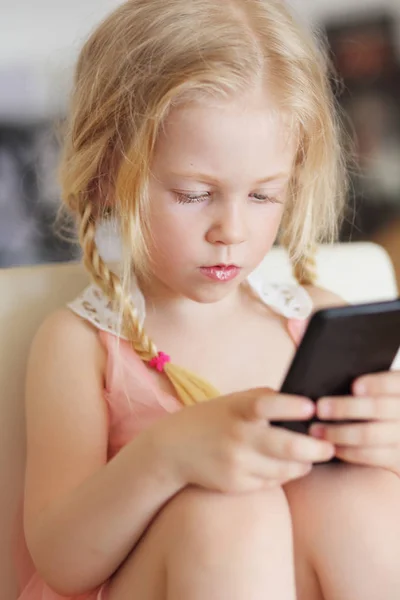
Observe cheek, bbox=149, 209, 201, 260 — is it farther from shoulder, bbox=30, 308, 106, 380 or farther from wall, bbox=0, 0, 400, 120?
wall, bbox=0, 0, 400, 120

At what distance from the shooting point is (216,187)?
65 centimetres

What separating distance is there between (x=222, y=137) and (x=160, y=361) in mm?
232

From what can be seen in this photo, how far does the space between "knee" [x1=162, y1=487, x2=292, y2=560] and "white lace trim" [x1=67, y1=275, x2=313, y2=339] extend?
23 centimetres

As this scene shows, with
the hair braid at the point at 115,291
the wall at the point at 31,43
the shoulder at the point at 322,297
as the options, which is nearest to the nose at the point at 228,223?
the hair braid at the point at 115,291

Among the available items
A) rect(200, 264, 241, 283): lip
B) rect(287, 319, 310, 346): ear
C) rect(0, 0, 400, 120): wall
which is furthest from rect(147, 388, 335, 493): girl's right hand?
rect(0, 0, 400, 120): wall

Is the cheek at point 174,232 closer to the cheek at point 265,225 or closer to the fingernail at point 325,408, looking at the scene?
the cheek at point 265,225

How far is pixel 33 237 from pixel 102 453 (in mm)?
1223

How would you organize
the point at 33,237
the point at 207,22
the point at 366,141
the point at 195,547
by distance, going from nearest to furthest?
the point at 195,547 → the point at 207,22 → the point at 33,237 → the point at 366,141

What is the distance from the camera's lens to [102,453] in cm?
71

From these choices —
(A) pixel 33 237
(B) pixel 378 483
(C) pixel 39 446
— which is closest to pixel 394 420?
(B) pixel 378 483

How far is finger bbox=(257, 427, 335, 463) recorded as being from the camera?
1.77ft

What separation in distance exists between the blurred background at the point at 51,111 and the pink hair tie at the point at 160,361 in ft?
2.99

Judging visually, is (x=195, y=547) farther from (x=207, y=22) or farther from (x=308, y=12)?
(x=308, y=12)

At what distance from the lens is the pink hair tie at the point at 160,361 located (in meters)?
0.76
